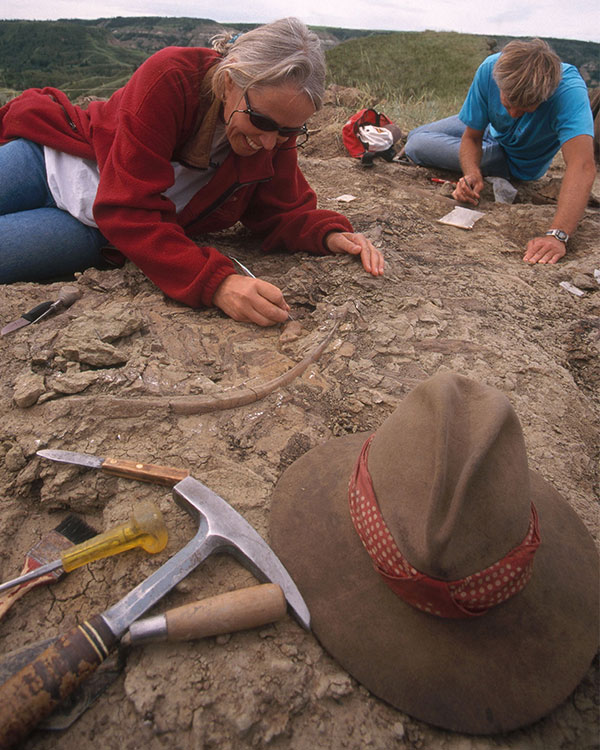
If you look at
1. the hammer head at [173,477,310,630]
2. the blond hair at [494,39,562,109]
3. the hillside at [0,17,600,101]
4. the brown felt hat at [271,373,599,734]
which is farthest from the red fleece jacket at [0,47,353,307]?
the hillside at [0,17,600,101]

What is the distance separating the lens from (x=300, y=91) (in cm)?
158

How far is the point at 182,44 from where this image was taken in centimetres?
876

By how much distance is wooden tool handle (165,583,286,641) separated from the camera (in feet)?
3.06

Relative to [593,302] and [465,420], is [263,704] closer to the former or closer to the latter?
[465,420]

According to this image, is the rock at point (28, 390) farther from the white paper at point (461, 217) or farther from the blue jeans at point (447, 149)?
the blue jeans at point (447, 149)

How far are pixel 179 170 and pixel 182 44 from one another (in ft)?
29.0

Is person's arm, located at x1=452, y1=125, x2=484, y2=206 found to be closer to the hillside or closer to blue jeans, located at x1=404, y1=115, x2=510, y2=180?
blue jeans, located at x1=404, y1=115, x2=510, y2=180

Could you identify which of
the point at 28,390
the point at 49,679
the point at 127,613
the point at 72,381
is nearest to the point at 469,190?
the point at 72,381

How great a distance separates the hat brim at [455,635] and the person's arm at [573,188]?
2225mm

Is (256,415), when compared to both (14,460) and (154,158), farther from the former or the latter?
(154,158)

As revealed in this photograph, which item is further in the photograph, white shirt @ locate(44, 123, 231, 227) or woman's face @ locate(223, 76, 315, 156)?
white shirt @ locate(44, 123, 231, 227)

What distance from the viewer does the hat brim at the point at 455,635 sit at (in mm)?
923

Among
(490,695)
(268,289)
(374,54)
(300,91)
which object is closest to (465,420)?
(490,695)

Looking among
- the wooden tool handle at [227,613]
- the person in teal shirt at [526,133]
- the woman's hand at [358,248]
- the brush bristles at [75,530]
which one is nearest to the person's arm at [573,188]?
the person in teal shirt at [526,133]
